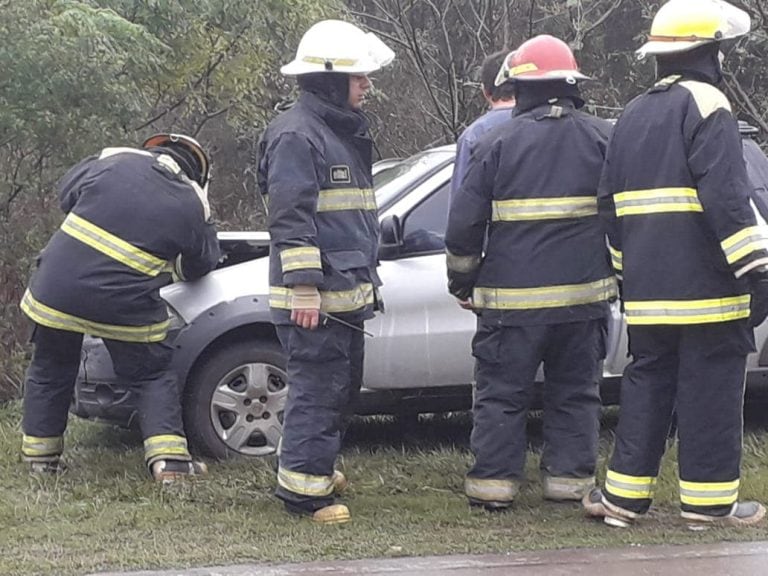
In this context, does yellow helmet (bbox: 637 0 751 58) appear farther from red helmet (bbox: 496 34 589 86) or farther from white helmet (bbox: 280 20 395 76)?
white helmet (bbox: 280 20 395 76)

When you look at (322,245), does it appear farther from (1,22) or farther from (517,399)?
(1,22)

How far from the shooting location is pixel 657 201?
15.7ft

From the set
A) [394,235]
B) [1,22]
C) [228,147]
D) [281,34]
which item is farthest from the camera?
[228,147]

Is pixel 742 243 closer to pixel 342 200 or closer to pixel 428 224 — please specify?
pixel 342 200

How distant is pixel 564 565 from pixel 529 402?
2.92 ft

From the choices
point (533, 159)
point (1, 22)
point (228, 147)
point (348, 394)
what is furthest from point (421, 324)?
point (228, 147)

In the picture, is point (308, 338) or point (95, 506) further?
point (95, 506)

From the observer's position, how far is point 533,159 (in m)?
5.13

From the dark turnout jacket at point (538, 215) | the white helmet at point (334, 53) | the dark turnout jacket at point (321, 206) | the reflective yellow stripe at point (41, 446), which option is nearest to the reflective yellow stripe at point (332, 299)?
the dark turnout jacket at point (321, 206)

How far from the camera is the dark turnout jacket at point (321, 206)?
4961mm

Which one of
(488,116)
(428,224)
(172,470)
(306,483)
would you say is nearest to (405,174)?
(428,224)

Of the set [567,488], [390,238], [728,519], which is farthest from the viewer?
[390,238]

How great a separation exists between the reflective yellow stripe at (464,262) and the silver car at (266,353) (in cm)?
88

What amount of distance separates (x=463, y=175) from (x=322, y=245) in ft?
2.26
